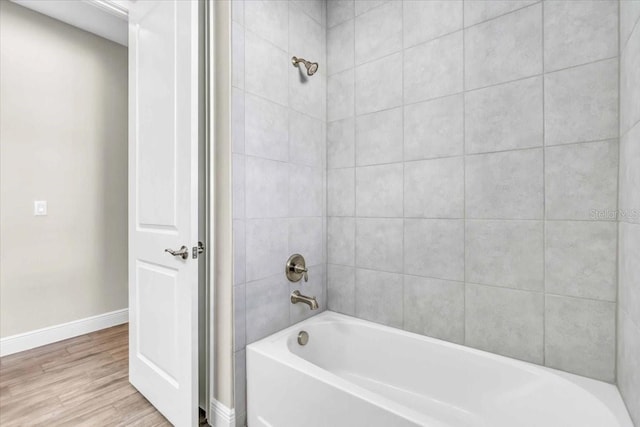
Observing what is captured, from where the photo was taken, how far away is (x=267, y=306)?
1.63 meters

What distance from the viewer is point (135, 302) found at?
1.74 metres

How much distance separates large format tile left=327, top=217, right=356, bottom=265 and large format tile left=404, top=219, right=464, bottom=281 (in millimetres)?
345

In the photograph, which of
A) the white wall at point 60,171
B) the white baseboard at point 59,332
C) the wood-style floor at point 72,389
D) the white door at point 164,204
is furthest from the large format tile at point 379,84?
the white baseboard at point 59,332

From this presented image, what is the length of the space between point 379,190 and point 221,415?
4.64 feet

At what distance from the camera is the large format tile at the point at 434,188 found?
1.52 m

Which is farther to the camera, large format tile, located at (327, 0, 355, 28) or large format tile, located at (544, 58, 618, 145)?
large format tile, located at (327, 0, 355, 28)

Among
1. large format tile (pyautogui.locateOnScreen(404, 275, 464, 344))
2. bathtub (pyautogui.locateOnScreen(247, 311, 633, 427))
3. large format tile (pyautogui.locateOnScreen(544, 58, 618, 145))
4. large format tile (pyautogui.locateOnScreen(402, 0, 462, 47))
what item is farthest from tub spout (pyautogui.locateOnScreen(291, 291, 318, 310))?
large format tile (pyautogui.locateOnScreen(402, 0, 462, 47))

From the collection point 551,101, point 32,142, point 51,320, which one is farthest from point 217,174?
point 51,320

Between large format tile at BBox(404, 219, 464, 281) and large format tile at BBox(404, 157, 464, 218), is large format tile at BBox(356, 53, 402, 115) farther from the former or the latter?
large format tile at BBox(404, 219, 464, 281)

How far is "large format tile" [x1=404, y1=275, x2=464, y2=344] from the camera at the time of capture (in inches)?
60.8

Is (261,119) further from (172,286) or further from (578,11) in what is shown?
(578,11)

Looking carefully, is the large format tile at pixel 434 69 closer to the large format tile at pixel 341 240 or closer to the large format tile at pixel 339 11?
the large format tile at pixel 339 11

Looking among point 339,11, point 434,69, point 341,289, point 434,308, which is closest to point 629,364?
point 434,308

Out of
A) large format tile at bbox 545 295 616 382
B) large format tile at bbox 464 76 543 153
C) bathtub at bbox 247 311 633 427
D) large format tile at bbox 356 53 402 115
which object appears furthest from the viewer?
large format tile at bbox 356 53 402 115
